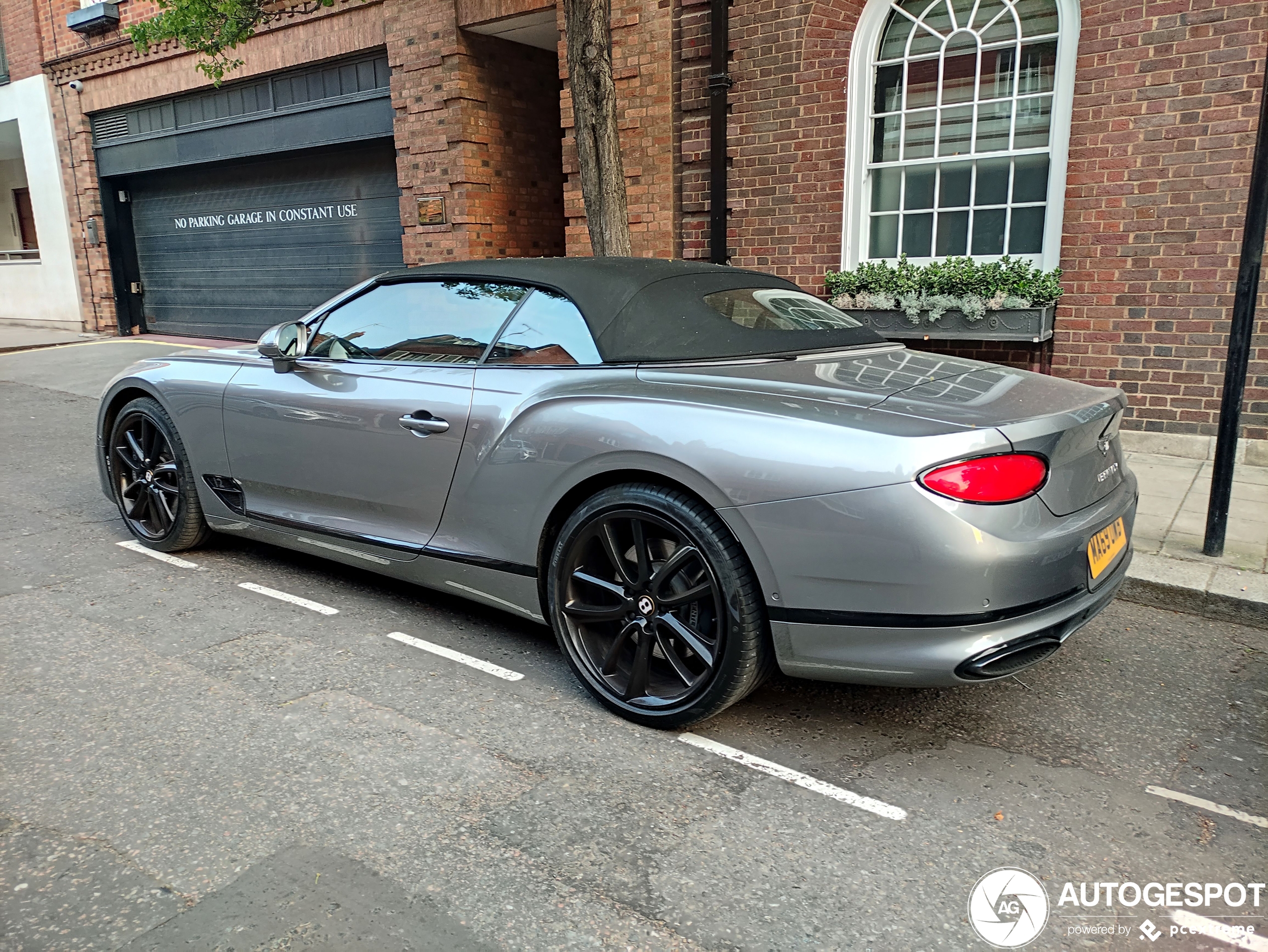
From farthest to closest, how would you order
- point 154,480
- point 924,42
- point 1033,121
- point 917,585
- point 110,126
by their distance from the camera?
point 110,126
point 924,42
point 1033,121
point 154,480
point 917,585

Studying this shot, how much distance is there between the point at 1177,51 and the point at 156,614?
24.0ft

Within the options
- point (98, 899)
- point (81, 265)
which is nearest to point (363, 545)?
point (98, 899)

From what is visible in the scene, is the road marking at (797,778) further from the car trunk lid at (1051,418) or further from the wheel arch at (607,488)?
the car trunk lid at (1051,418)

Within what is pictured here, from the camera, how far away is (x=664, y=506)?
291cm

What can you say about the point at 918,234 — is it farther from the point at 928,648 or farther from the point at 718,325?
the point at 928,648

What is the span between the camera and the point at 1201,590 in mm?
4203

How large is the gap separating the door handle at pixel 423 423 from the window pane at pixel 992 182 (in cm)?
587

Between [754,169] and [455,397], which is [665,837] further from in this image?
[754,169]

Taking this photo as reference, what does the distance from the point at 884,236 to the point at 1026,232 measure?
3.90 feet

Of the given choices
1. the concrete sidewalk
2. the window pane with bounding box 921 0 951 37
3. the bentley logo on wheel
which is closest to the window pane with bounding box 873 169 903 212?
the window pane with bounding box 921 0 951 37

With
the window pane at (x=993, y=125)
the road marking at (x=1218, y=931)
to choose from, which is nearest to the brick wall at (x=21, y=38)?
the window pane at (x=993, y=125)

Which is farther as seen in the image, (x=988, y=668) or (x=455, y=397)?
(x=455, y=397)

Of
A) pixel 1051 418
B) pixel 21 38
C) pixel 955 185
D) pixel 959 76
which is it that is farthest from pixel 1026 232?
pixel 21 38

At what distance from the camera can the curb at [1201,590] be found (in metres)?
4.10
